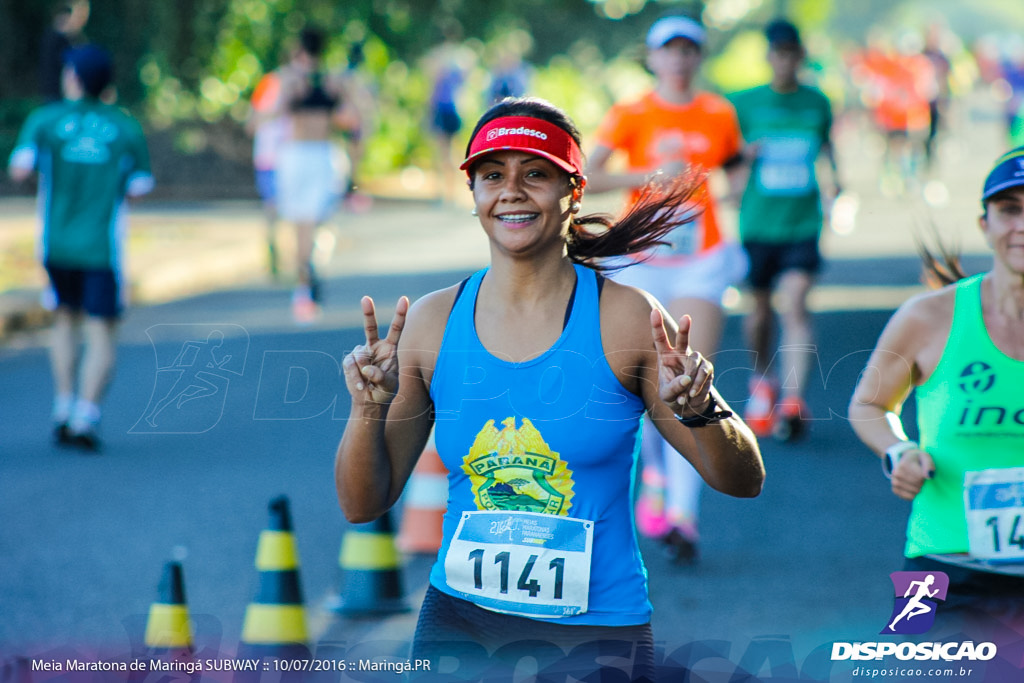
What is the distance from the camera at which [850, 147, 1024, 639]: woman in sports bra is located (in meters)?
3.65

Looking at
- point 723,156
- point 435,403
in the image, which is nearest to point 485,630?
point 435,403

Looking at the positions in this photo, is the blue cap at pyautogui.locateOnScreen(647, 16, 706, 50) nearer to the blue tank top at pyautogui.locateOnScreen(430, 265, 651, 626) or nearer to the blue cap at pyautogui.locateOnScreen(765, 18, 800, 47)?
the blue cap at pyautogui.locateOnScreen(765, 18, 800, 47)

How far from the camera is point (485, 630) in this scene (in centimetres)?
319

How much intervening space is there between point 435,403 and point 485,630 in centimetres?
50

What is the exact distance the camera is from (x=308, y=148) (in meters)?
13.1

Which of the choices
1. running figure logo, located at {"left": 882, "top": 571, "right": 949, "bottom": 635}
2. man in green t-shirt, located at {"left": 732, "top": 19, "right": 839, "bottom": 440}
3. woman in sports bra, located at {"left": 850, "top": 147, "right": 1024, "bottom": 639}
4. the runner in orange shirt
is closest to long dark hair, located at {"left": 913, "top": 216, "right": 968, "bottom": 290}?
woman in sports bra, located at {"left": 850, "top": 147, "right": 1024, "bottom": 639}

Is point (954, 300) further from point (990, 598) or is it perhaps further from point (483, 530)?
point (483, 530)

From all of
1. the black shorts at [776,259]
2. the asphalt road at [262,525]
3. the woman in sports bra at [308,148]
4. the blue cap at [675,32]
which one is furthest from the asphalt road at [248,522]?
the woman in sports bra at [308,148]

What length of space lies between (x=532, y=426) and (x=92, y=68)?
5906 mm

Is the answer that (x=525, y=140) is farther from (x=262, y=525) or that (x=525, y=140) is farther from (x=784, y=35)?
(x=784, y=35)

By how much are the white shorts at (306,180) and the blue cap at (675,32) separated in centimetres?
654

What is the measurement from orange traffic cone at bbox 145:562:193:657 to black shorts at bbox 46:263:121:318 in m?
4.20

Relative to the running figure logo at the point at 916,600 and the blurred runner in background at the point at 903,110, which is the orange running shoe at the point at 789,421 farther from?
the blurred runner in background at the point at 903,110

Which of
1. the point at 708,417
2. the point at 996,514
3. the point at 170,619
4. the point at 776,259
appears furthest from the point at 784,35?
the point at 708,417
